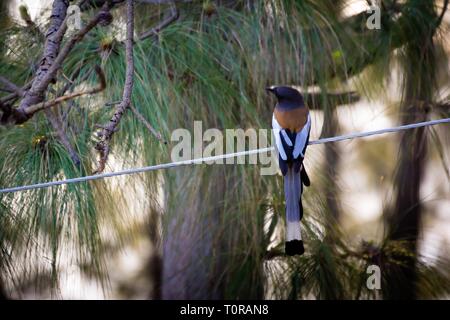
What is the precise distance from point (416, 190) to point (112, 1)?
9.30ft

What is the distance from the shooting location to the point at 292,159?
229cm

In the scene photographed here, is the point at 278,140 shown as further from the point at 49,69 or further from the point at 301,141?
the point at 49,69

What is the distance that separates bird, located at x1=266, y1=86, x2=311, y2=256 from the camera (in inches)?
90.1

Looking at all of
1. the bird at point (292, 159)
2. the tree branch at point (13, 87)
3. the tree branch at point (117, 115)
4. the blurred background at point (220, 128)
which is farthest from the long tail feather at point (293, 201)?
the tree branch at point (13, 87)

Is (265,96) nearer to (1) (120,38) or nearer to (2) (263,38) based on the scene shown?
(2) (263,38)

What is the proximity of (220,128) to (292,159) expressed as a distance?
663 mm

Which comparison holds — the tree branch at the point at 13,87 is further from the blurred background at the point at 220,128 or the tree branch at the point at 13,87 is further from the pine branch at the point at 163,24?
the pine branch at the point at 163,24

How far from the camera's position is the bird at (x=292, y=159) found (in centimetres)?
229

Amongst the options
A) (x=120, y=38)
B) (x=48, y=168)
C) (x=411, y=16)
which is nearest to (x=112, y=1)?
(x=120, y=38)

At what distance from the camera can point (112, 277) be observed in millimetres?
4477

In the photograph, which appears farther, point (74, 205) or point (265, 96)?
point (265, 96)

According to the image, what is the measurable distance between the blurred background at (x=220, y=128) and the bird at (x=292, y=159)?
324 mm

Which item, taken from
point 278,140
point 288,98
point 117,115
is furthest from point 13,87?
point 288,98

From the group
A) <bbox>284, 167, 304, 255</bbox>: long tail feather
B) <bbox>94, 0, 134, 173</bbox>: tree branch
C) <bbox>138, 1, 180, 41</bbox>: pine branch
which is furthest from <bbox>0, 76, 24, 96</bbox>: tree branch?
<bbox>284, 167, 304, 255</bbox>: long tail feather
